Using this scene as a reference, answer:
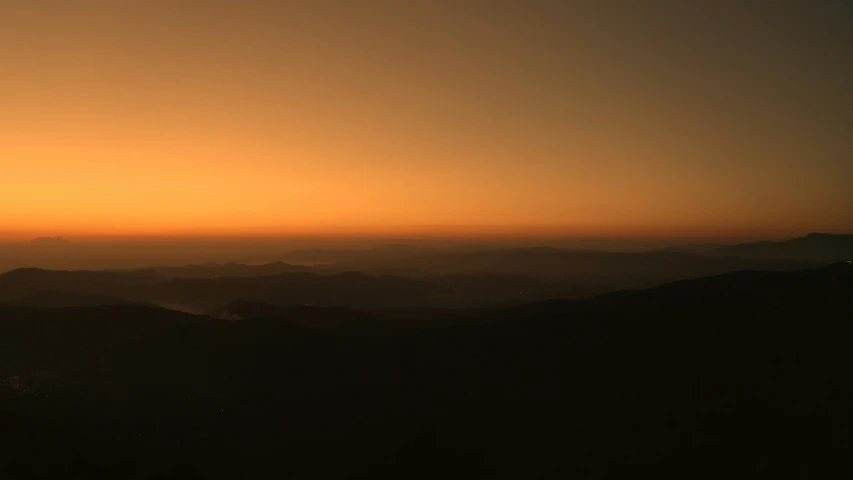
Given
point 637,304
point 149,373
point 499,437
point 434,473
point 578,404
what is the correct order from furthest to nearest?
point 637,304 < point 149,373 < point 578,404 < point 499,437 < point 434,473

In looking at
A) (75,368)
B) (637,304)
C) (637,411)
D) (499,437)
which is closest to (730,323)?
(637,304)

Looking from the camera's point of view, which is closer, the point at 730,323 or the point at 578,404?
the point at 578,404

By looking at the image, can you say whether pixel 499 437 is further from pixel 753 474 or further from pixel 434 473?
pixel 753 474

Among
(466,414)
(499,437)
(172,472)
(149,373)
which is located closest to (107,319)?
(149,373)

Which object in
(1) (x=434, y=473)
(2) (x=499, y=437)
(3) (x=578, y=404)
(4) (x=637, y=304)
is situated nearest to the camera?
(1) (x=434, y=473)

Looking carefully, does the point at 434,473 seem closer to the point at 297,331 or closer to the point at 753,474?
the point at 753,474

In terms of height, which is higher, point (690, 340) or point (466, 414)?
point (690, 340)
